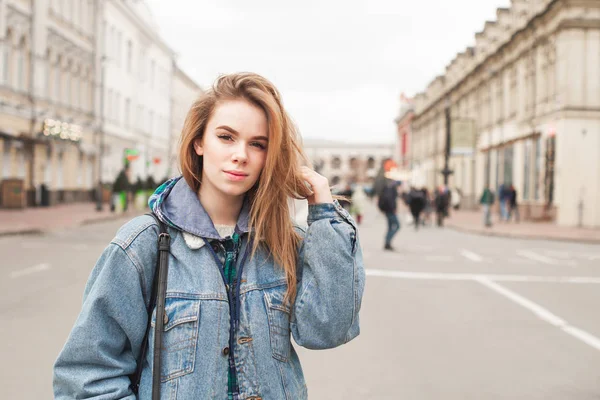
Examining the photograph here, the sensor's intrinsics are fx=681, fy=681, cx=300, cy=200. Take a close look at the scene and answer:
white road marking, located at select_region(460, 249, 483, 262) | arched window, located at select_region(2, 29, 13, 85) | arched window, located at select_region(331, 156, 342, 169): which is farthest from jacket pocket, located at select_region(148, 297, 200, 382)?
arched window, located at select_region(331, 156, 342, 169)

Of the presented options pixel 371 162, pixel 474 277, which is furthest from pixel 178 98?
pixel 371 162

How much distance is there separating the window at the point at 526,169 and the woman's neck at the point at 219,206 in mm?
33504

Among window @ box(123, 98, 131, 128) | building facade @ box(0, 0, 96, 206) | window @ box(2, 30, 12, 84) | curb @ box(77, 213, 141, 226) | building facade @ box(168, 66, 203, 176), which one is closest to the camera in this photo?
curb @ box(77, 213, 141, 226)

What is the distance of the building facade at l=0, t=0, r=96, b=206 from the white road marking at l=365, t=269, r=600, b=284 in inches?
806

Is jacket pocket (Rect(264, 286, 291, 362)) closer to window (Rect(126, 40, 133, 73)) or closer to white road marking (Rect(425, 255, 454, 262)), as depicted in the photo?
white road marking (Rect(425, 255, 454, 262))

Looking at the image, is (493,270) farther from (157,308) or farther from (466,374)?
(157,308)

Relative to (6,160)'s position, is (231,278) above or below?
below

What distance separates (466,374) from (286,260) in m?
3.68

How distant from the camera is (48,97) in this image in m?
33.9

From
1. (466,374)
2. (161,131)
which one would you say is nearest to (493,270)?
(466,374)

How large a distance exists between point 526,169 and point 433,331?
96.5ft

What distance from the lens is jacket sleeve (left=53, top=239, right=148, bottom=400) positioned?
1873 millimetres

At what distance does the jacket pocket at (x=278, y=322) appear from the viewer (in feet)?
6.66

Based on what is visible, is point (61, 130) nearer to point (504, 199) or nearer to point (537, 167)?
point (504, 199)
